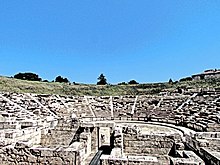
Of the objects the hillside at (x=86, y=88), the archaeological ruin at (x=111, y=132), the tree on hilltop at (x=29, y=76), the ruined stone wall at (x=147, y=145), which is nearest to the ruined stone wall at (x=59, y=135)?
the archaeological ruin at (x=111, y=132)

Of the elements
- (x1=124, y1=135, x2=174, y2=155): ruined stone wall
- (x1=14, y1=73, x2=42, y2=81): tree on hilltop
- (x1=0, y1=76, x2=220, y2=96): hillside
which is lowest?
(x1=124, y1=135, x2=174, y2=155): ruined stone wall

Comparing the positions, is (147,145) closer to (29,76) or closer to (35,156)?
(35,156)

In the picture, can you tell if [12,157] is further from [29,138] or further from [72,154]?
[29,138]

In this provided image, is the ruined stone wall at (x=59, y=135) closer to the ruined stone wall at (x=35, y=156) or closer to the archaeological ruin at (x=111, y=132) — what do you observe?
the archaeological ruin at (x=111, y=132)

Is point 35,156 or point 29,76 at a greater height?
point 29,76

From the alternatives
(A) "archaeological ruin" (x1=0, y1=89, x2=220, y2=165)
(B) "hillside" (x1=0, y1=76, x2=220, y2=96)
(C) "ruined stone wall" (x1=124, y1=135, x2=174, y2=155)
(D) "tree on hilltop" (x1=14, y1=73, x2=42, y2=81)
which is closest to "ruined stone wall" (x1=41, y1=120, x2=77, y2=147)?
(A) "archaeological ruin" (x1=0, y1=89, x2=220, y2=165)

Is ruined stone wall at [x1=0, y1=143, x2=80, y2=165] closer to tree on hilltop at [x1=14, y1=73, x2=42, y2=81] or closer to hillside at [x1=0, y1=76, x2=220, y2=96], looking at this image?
hillside at [x1=0, y1=76, x2=220, y2=96]

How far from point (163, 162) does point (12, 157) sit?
19.1 ft

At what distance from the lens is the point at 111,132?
12.1 m

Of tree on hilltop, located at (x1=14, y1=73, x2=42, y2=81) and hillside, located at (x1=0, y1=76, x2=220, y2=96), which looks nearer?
hillside, located at (x1=0, y1=76, x2=220, y2=96)

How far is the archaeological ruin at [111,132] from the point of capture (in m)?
6.45

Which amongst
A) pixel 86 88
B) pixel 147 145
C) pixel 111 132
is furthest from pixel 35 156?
pixel 86 88

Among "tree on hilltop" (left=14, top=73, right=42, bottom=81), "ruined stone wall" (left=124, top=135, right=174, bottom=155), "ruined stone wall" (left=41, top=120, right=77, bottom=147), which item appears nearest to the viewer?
"ruined stone wall" (left=124, top=135, right=174, bottom=155)

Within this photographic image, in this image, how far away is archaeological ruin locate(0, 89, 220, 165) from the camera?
21.2 ft
